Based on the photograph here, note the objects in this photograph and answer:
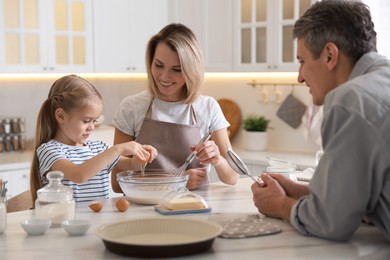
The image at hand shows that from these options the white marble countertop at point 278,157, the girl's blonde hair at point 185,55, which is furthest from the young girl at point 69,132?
the white marble countertop at point 278,157

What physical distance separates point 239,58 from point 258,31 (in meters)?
0.26

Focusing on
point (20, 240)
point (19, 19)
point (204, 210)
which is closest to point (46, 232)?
point (20, 240)

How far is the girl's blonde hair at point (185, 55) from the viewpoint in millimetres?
2562

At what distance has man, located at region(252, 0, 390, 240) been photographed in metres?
1.52

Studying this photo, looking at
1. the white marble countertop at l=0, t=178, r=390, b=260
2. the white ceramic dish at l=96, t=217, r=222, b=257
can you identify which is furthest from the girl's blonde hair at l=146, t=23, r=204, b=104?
the white ceramic dish at l=96, t=217, r=222, b=257

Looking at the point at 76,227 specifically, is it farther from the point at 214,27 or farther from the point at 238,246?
the point at 214,27

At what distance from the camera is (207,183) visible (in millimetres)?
2516

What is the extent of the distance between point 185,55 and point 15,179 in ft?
6.78

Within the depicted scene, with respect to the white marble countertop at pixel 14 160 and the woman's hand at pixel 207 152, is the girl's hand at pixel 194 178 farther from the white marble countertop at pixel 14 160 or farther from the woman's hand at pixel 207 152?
the white marble countertop at pixel 14 160

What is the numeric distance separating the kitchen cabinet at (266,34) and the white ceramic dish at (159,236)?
284cm

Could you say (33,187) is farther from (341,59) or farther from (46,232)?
(341,59)

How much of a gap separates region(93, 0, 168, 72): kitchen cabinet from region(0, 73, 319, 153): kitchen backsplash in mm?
502

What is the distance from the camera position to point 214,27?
15.9 feet

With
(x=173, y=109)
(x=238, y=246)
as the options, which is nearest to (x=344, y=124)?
(x=238, y=246)
